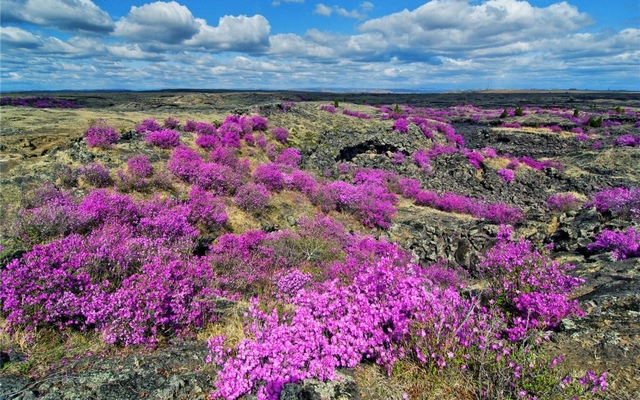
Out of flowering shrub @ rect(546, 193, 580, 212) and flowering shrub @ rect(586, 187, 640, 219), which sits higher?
flowering shrub @ rect(586, 187, 640, 219)

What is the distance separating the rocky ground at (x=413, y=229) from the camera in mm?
4094

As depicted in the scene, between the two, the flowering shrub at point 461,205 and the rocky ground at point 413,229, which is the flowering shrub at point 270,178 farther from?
the flowering shrub at point 461,205

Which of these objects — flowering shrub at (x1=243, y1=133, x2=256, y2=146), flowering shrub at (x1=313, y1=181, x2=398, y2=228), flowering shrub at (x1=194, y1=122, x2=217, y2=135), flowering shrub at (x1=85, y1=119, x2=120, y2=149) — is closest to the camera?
flowering shrub at (x1=85, y1=119, x2=120, y2=149)

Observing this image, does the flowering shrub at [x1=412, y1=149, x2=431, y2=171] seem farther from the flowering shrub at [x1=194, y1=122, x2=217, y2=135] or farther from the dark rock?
the dark rock

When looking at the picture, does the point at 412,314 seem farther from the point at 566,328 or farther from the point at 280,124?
the point at 280,124

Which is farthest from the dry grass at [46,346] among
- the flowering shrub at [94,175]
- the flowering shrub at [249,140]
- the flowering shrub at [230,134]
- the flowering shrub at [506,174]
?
the flowering shrub at [506,174]

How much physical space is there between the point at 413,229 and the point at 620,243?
6358mm

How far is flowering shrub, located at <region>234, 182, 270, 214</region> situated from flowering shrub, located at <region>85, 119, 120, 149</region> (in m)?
5.91

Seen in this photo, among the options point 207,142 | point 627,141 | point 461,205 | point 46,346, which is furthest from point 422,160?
point 627,141

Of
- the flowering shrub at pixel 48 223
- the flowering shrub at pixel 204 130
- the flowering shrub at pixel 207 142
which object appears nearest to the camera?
the flowering shrub at pixel 48 223

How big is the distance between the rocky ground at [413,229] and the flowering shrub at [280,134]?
94 centimetres

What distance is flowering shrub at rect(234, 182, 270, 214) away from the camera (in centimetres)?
1212

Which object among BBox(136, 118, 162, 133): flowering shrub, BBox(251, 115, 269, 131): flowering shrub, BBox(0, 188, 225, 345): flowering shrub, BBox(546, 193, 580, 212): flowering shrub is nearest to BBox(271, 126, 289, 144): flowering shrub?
BBox(251, 115, 269, 131): flowering shrub

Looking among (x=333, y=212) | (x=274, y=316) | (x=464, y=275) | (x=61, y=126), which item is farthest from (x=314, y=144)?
(x=274, y=316)
